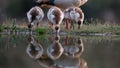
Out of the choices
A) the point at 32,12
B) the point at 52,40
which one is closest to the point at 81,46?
the point at 52,40

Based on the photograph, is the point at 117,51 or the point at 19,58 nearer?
the point at 19,58

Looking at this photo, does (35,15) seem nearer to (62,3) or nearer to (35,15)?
(35,15)

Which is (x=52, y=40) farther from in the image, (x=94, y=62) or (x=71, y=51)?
(x=94, y=62)

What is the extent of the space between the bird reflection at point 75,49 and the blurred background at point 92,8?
1187cm

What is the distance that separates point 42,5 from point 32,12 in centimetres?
59

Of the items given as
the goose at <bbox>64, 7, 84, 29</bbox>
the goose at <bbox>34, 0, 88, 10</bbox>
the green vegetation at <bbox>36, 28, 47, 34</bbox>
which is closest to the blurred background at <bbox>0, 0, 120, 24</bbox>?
the goose at <bbox>64, 7, 84, 29</bbox>

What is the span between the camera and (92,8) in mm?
28812

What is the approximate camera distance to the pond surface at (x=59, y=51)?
43.0 ft

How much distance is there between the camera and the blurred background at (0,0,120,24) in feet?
93.6

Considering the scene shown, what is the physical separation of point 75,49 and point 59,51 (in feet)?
1.84

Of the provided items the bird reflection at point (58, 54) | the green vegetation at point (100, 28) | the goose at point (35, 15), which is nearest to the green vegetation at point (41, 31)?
the goose at point (35, 15)

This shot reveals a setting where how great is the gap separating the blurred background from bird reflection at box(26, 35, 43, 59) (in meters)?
11.0

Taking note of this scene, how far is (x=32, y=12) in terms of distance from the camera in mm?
20016

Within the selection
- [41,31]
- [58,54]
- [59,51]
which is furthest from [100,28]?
[58,54]
